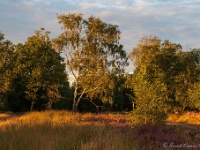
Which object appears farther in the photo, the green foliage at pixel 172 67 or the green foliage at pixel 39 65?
the green foliage at pixel 172 67

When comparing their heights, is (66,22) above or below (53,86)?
above

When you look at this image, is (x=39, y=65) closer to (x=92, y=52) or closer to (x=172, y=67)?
(x=92, y=52)

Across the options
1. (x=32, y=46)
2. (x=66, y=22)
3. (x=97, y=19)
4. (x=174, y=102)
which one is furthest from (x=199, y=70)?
(x=32, y=46)

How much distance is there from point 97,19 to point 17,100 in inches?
676

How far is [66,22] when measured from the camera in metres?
33.7

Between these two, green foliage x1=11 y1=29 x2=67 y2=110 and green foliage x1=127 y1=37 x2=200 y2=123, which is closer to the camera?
green foliage x1=11 y1=29 x2=67 y2=110

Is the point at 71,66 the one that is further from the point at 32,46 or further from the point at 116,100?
the point at 116,100

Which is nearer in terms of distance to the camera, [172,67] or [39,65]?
[39,65]

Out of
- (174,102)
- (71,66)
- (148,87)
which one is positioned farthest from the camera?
(174,102)

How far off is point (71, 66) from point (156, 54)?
1278cm

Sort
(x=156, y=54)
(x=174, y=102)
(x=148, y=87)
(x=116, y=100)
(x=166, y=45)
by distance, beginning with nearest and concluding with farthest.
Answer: (x=148, y=87), (x=156, y=54), (x=166, y=45), (x=174, y=102), (x=116, y=100)

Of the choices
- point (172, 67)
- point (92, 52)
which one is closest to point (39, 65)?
point (92, 52)

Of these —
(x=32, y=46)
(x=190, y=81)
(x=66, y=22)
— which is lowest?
(x=190, y=81)

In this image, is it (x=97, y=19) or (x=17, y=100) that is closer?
(x=97, y=19)
